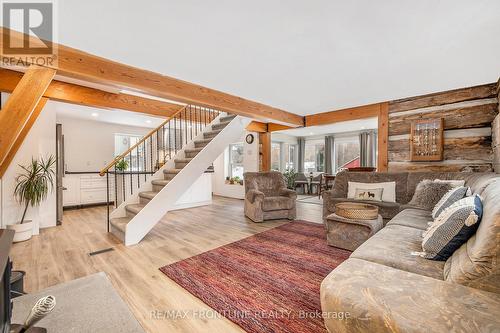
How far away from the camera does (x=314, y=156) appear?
974 centimetres

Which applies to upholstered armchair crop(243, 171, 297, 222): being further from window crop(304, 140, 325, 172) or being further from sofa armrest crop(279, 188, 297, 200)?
window crop(304, 140, 325, 172)

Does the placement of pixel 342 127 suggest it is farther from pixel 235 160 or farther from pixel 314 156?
pixel 235 160

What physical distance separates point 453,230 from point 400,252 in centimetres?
36

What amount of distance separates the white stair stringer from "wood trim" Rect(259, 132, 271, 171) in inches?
74.5

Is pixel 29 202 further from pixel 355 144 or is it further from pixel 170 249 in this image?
pixel 355 144

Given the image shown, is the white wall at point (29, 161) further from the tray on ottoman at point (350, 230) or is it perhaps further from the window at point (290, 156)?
the window at point (290, 156)

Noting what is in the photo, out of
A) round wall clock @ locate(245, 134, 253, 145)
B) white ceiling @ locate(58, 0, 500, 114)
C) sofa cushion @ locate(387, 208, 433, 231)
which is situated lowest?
sofa cushion @ locate(387, 208, 433, 231)

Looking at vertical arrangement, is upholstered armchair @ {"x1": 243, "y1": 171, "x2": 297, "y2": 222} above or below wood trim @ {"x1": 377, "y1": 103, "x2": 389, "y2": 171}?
below

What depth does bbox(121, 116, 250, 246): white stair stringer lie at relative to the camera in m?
3.17

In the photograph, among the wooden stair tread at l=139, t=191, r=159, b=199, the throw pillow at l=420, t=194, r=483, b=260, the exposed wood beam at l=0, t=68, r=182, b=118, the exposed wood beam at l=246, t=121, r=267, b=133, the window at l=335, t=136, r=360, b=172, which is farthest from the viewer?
the window at l=335, t=136, r=360, b=172

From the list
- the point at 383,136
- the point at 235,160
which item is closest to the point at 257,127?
the point at 235,160

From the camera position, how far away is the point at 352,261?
145 cm

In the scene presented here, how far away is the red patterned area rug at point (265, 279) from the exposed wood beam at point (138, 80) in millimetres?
2201

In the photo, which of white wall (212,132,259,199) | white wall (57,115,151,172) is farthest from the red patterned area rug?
white wall (57,115,151,172)
